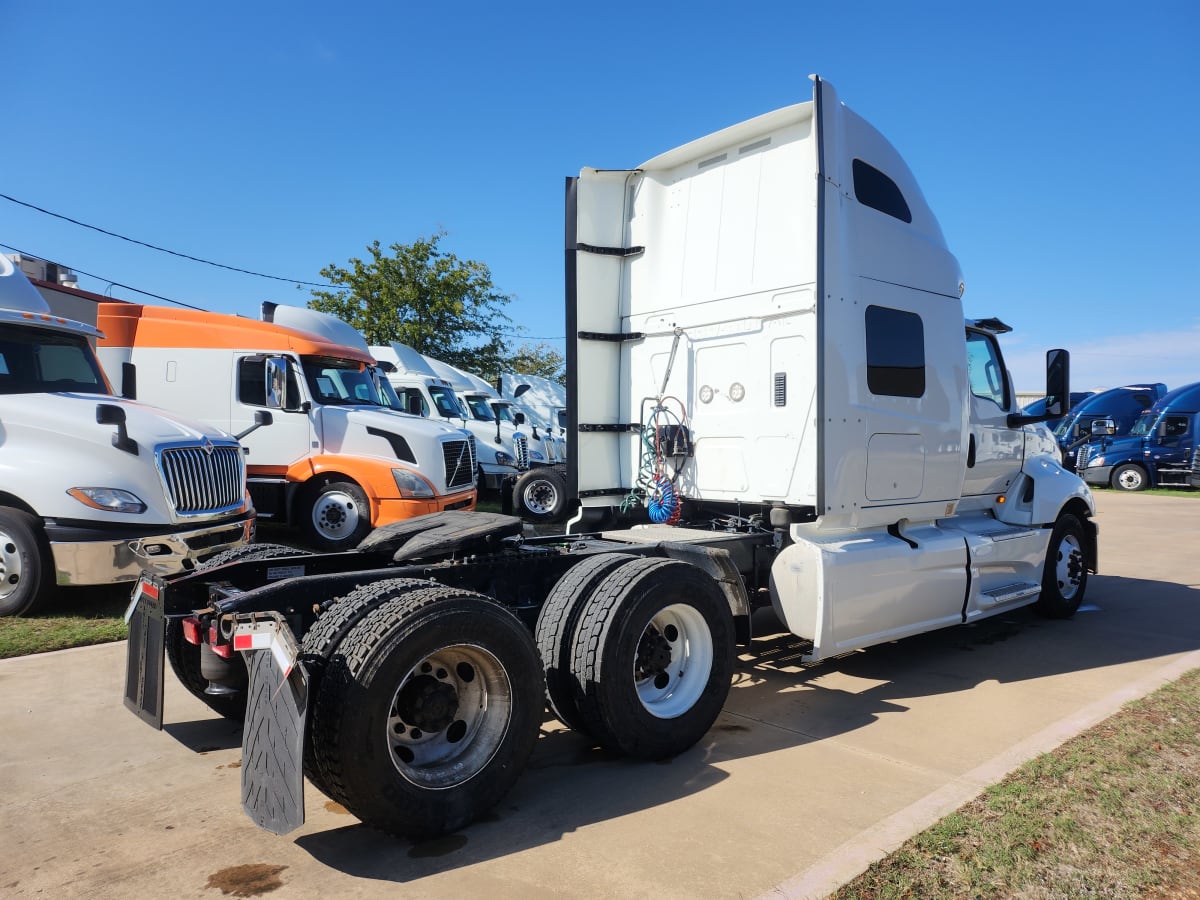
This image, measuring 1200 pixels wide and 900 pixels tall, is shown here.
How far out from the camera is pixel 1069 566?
23.9ft

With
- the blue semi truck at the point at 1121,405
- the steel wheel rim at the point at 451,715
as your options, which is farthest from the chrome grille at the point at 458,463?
the blue semi truck at the point at 1121,405

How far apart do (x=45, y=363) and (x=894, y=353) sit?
7.45 meters

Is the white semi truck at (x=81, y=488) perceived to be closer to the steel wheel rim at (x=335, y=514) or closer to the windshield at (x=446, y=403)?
the steel wheel rim at (x=335, y=514)

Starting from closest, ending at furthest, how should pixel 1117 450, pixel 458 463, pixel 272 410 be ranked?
pixel 272 410 → pixel 458 463 → pixel 1117 450

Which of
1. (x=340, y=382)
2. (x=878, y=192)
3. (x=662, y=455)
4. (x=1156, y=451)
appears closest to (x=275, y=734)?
(x=662, y=455)

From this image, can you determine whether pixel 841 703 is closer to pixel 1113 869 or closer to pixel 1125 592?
pixel 1113 869

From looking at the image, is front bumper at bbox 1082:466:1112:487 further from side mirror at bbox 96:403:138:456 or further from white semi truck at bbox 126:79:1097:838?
side mirror at bbox 96:403:138:456

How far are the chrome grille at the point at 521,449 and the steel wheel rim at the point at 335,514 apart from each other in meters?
7.06

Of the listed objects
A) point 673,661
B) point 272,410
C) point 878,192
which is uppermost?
point 878,192

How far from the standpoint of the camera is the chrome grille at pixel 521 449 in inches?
664

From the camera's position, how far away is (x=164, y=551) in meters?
4.41

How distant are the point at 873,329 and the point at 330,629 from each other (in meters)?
3.95

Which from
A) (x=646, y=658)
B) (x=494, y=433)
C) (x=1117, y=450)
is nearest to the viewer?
(x=646, y=658)

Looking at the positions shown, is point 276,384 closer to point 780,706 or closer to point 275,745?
point 780,706
